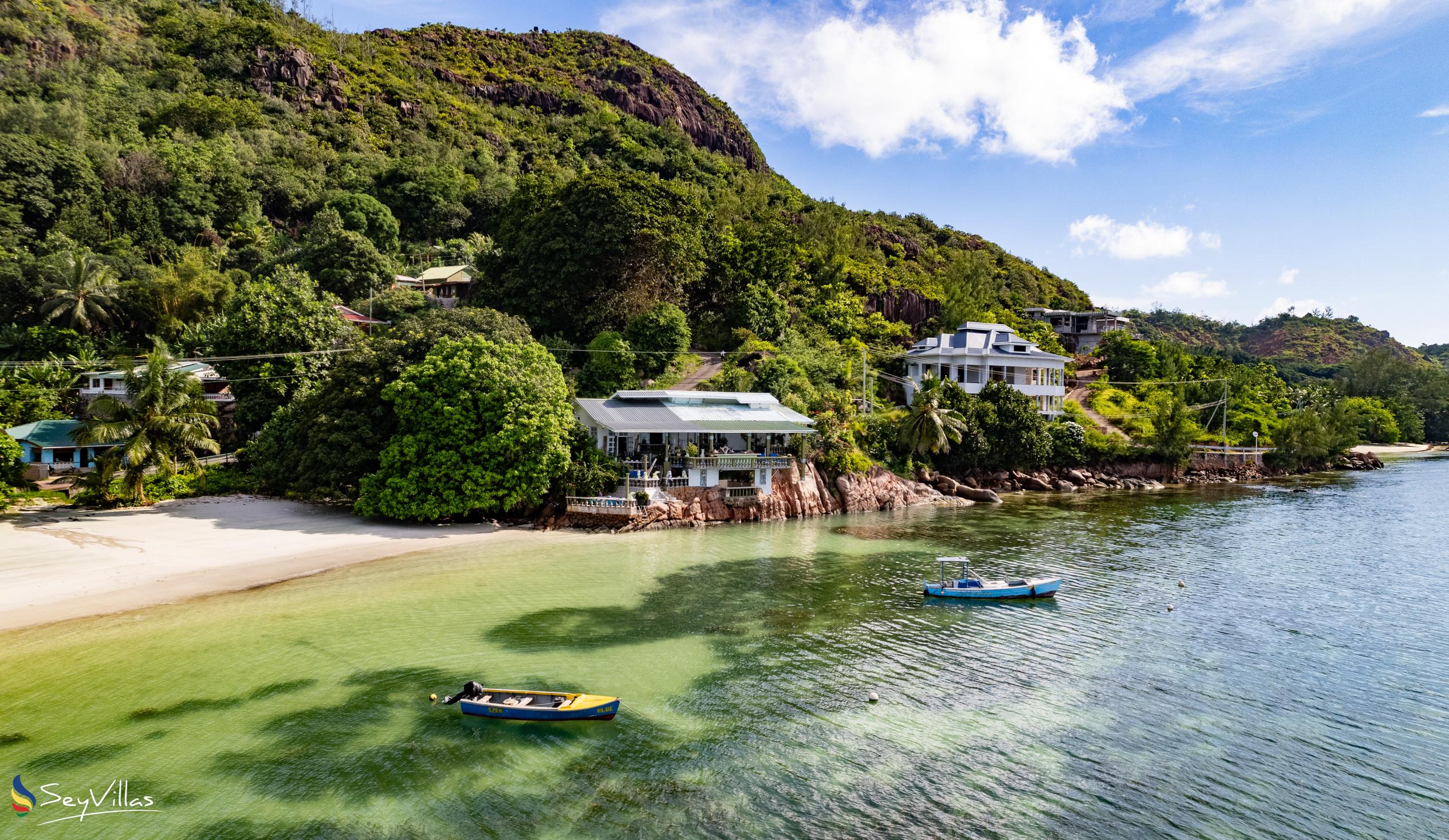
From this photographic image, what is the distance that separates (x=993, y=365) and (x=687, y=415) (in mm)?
33652

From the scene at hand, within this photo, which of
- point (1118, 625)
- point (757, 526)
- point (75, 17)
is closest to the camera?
point (1118, 625)

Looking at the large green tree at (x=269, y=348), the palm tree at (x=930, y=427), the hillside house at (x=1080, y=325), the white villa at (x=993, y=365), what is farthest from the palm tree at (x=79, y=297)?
the hillside house at (x=1080, y=325)

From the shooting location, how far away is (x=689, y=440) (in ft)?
128

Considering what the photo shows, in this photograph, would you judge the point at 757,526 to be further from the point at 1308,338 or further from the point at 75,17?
the point at 1308,338

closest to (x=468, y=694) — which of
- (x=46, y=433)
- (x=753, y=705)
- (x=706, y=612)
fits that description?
(x=753, y=705)

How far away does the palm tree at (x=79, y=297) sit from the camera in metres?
51.9

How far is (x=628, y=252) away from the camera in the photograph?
51562 mm

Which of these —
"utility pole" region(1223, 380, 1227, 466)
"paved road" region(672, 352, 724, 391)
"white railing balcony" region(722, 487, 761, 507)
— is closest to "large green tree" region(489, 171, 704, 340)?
"paved road" region(672, 352, 724, 391)

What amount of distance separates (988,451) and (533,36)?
15130cm

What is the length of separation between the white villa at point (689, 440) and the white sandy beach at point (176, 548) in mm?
6554

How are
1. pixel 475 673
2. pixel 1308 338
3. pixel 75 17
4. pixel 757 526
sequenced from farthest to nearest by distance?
pixel 1308 338, pixel 75 17, pixel 757 526, pixel 475 673

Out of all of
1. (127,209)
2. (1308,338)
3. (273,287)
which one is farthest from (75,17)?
(1308,338)

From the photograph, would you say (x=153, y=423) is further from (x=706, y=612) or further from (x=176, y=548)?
(x=706, y=612)

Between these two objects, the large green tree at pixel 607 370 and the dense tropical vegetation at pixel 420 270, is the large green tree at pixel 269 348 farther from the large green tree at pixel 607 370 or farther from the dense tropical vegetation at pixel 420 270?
the large green tree at pixel 607 370
